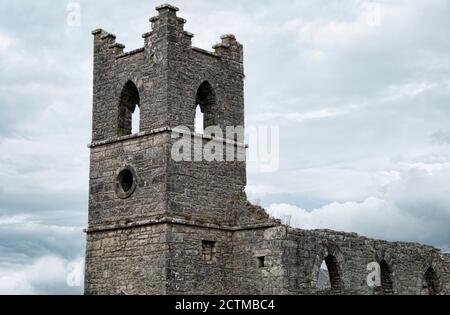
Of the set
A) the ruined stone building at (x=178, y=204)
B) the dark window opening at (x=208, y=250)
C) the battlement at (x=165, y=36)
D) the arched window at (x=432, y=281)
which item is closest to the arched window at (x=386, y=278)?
the ruined stone building at (x=178, y=204)

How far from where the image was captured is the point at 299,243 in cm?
2405

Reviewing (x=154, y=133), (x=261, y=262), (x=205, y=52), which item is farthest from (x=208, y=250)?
(x=205, y=52)

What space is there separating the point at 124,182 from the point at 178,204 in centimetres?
206

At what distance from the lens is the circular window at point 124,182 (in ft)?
80.7

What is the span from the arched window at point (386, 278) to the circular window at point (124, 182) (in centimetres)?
784

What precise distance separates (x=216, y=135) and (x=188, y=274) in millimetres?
4214

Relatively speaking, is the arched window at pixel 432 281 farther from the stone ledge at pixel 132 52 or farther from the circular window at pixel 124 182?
the stone ledge at pixel 132 52

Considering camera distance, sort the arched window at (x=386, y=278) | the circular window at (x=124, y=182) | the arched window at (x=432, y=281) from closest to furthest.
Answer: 1. the circular window at (x=124, y=182)
2. the arched window at (x=386, y=278)
3. the arched window at (x=432, y=281)

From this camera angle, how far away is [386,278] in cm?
2678

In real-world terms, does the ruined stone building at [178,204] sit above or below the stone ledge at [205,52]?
below

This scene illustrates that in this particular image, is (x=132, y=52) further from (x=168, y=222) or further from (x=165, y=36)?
(x=168, y=222)

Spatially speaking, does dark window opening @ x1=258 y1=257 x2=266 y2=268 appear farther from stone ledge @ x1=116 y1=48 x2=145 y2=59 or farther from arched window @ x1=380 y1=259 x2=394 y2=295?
stone ledge @ x1=116 y1=48 x2=145 y2=59

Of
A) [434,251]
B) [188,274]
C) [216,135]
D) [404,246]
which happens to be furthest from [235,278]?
[434,251]

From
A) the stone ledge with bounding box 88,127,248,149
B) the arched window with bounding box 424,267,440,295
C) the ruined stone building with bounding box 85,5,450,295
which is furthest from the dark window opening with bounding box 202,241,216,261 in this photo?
the arched window with bounding box 424,267,440,295
